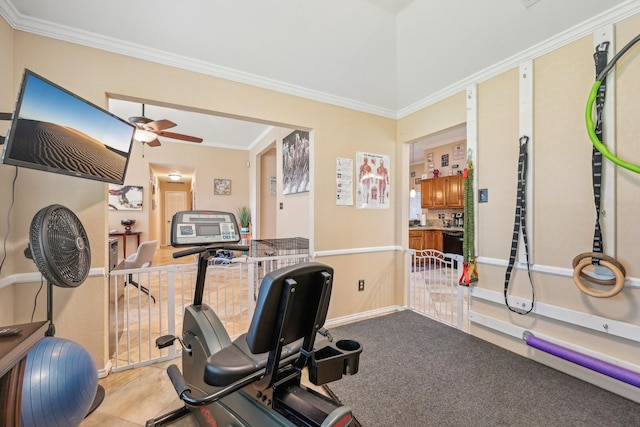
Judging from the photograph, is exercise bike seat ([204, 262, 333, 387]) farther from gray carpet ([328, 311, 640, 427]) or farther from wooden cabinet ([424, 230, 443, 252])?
wooden cabinet ([424, 230, 443, 252])

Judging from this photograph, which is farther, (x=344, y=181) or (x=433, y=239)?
(x=433, y=239)

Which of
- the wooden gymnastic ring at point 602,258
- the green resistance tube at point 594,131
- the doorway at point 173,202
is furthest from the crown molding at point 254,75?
the doorway at point 173,202

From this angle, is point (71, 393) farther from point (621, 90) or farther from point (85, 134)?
point (621, 90)

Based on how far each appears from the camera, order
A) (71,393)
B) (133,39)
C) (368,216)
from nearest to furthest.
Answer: (71,393) < (133,39) < (368,216)

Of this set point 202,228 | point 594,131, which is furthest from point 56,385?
point 594,131

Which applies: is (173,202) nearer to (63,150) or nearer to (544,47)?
(63,150)

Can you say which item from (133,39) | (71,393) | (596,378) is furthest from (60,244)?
(596,378)

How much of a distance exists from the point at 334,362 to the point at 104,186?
207cm

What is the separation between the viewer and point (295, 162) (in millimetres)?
3881

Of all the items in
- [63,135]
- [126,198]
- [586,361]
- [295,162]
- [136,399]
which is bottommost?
[136,399]

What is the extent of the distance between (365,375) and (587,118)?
94.8 inches

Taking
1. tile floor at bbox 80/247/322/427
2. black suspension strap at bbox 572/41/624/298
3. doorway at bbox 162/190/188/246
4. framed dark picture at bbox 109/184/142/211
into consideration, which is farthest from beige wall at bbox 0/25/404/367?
doorway at bbox 162/190/188/246

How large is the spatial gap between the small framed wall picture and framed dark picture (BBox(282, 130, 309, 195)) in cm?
273

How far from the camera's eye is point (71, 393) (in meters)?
1.09
